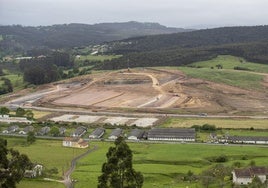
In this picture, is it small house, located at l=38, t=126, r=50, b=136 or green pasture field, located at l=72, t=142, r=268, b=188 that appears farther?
small house, located at l=38, t=126, r=50, b=136

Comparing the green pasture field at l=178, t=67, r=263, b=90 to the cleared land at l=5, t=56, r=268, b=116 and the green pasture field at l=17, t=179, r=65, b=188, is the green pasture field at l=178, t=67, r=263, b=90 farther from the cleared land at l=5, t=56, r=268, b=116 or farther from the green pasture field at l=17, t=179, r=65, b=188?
the green pasture field at l=17, t=179, r=65, b=188

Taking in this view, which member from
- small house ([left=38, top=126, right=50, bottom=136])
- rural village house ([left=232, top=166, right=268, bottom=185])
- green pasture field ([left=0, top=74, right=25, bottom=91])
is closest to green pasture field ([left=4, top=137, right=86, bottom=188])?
small house ([left=38, top=126, right=50, bottom=136])

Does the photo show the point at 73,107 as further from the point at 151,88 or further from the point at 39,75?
the point at 39,75

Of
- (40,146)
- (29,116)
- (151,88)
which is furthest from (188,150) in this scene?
(151,88)

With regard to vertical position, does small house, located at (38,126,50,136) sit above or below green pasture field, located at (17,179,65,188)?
below

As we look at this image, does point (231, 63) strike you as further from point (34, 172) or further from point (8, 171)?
point (8, 171)

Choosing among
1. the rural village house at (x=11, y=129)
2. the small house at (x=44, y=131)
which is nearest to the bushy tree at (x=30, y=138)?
the small house at (x=44, y=131)

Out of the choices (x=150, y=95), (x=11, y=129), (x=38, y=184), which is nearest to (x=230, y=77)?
(x=150, y=95)
